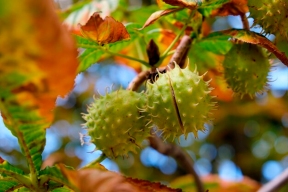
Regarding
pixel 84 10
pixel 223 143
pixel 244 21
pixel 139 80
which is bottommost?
pixel 223 143

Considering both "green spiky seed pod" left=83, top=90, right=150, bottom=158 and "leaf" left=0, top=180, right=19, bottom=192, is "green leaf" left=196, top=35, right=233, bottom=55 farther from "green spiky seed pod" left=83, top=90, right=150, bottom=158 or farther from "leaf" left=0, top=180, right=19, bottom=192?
"leaf" left=0, top=180, right=19, bottom=192

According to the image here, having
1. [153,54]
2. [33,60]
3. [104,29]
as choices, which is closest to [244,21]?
[153,54]

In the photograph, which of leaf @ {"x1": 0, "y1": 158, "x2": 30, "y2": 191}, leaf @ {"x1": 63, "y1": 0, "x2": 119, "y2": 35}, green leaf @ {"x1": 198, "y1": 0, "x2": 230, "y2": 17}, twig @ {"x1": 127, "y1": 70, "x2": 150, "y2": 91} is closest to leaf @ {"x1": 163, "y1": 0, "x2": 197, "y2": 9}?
green leaf @ {"x1": 198, "y1": 0, "x2": 230, "y2": 17}

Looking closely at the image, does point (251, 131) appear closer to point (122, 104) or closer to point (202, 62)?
point (202, 62)

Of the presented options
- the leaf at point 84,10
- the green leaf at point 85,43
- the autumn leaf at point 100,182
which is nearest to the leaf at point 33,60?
the autumn leaf at point 100,182

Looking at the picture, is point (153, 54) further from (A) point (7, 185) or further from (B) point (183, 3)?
(A) point (7, 185)

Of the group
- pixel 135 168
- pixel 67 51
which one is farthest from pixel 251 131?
pixel 67 51
